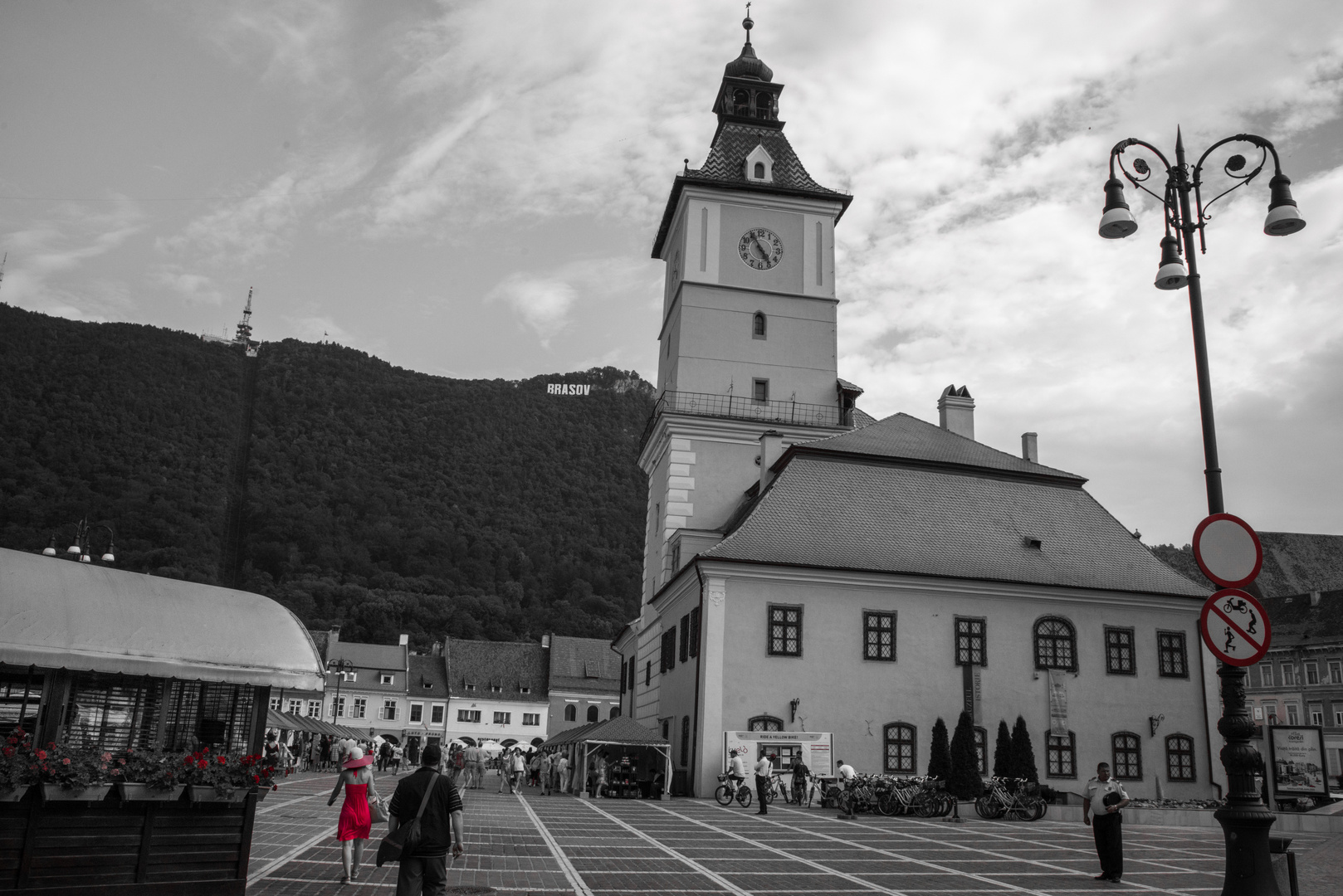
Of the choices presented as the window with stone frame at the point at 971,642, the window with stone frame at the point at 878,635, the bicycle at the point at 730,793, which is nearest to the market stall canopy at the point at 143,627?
Answer: the bicycle at the point at 730,793

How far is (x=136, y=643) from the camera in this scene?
1155 centimetres

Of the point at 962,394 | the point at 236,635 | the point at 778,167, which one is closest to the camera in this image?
the point at 236,635

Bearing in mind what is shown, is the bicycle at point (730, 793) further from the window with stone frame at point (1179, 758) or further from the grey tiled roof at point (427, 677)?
the grey tiled roof at point (427, 677)

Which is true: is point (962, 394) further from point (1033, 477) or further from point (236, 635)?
point (236, 635)

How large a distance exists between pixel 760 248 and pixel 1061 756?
69.0 feet

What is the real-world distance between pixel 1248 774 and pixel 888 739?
22.4 m

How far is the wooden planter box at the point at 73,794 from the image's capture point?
892cm

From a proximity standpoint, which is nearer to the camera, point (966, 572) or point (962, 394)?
point (966, 572)

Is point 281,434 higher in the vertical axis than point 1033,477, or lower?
higher

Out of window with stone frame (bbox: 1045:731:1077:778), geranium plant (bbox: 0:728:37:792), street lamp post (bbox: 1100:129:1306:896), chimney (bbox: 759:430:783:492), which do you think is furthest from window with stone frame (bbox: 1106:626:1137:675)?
geranium plant (bbox: 0:728:37:792)

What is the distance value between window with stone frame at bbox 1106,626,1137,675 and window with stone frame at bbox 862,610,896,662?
6697mm

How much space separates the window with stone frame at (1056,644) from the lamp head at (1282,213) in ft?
77.2

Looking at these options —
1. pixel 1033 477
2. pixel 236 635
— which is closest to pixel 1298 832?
pixel 1033 477

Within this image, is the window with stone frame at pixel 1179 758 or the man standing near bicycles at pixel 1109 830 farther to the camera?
the window with stone frame at pixel 1179 758
